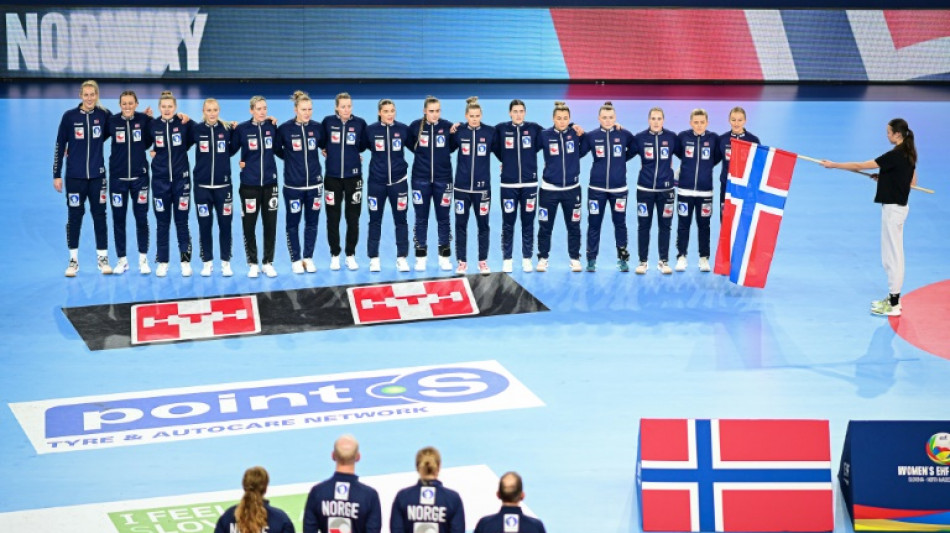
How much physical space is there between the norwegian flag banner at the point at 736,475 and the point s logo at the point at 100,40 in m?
24.6

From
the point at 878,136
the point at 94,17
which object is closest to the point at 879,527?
the point at 878,136

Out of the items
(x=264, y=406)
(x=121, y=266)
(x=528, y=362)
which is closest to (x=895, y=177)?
(x=528, y=362)

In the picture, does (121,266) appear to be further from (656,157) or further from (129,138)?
(656,157)

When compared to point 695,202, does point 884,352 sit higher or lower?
lower

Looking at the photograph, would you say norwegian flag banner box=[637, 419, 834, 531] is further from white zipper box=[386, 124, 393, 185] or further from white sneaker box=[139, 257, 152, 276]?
white sneaker box=[139, 257, 152, 276]

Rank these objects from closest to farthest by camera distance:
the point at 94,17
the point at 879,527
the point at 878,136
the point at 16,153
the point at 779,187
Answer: the point at 879,527
the point at 779,187
the point at 16,153
the point at 878,136
the point at 94,17

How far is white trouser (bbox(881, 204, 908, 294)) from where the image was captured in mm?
15227

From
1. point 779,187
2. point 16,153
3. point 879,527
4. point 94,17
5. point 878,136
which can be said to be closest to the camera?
point 879,527

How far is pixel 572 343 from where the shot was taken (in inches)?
581

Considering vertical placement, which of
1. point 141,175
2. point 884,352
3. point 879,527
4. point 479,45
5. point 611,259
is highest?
point 479,45

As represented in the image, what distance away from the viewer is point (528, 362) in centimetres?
1411

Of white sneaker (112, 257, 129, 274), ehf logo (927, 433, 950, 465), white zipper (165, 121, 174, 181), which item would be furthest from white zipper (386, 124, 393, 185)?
ehf logo (927, 433, 950, 465)

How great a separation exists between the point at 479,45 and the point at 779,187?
17.9 meters

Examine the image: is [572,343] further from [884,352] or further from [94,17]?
[94,17]
